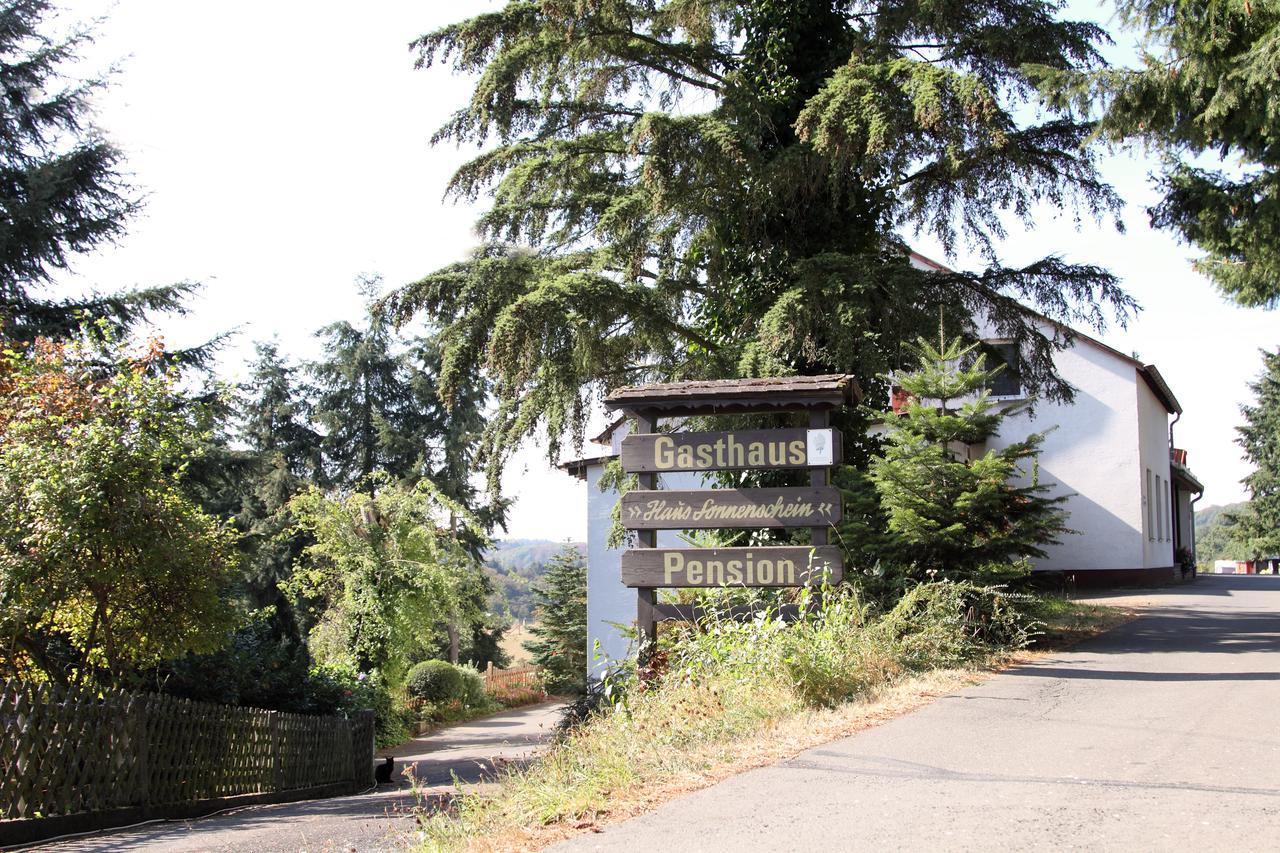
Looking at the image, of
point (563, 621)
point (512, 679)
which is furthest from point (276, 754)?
point (512, 679)

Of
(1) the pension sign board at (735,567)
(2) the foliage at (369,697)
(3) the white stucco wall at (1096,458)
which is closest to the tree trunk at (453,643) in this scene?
(2) the foliage at (369,697)

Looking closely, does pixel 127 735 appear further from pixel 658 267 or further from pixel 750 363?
pixel 658 267

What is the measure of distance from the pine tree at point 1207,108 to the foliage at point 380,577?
18186mm

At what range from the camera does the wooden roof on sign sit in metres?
11.4

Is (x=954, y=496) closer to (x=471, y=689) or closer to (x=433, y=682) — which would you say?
(x=433, y=682)

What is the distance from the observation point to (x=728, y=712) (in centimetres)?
791

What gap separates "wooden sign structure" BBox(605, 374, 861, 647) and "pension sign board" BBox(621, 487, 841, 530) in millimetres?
11

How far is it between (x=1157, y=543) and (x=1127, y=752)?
28006mm

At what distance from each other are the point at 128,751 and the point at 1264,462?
61.6 metres

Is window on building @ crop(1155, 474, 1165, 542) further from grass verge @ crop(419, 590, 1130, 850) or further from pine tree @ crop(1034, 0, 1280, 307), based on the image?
grass verge @ crop(419, 590, 1130, 850)

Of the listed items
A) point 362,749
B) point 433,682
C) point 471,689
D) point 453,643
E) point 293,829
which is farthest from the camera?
point 453,643

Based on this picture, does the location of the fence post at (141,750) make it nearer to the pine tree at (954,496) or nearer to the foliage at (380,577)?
the pine tree at (954,496)

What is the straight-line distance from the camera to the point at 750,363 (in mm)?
15375

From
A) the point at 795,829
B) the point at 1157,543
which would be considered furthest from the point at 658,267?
the point at 1157,543
